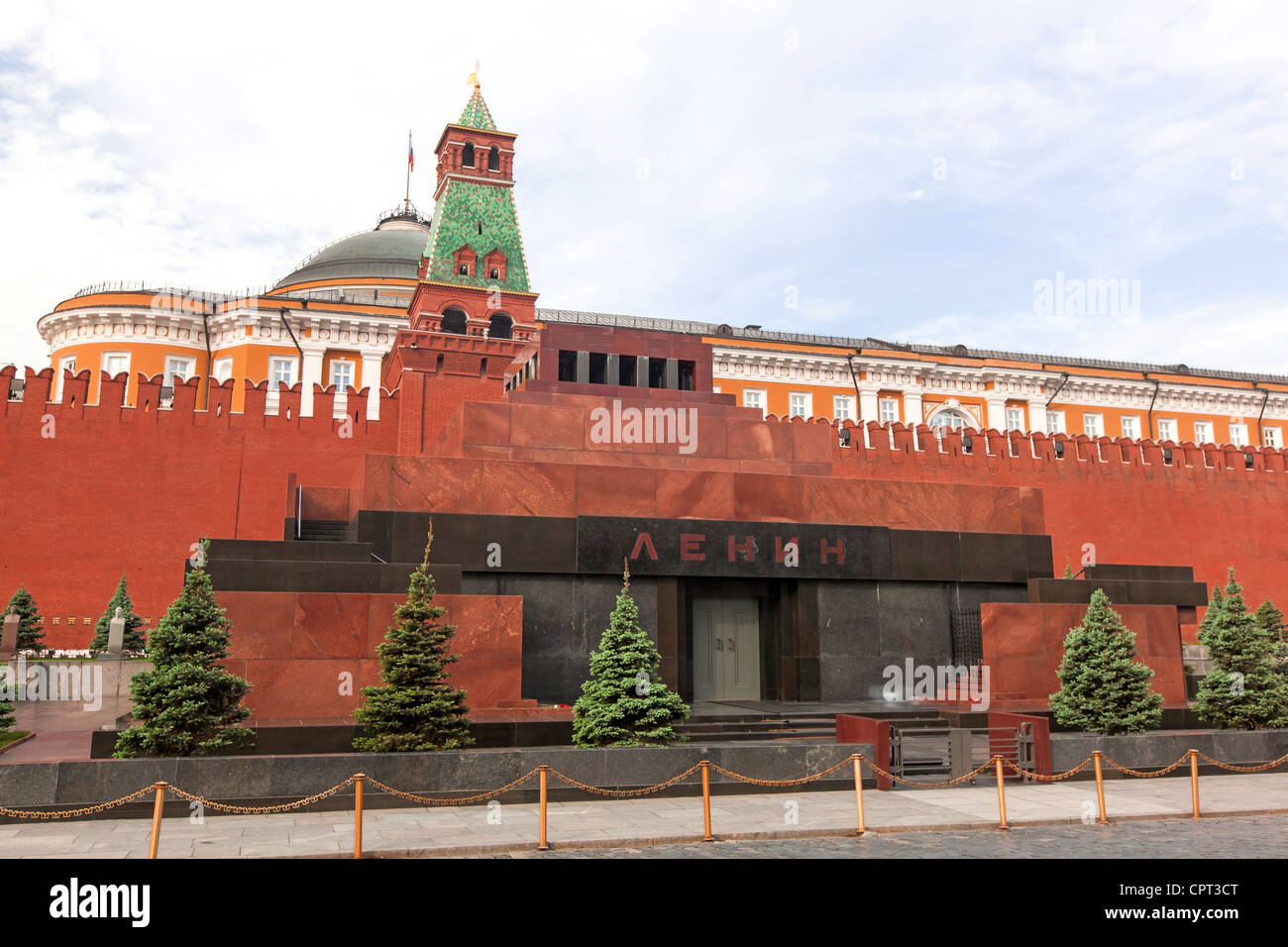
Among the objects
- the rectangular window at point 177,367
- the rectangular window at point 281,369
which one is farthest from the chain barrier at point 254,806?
the rectangular window at point 177,367

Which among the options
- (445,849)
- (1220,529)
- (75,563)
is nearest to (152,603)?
(75,563)

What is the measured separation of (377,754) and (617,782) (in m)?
2.51

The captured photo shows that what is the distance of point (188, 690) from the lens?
10258mm

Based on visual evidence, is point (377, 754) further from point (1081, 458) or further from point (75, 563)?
point (1081, 458)

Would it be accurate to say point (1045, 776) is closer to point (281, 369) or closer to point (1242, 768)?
point (1242, 768)

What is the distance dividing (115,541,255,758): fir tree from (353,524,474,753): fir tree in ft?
4.41

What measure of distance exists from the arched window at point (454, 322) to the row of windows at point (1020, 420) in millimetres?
14522

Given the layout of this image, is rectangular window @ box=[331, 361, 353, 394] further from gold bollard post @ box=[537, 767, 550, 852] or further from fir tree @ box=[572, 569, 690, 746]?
gold bollard post @ box=[537, 767, 550, 852]

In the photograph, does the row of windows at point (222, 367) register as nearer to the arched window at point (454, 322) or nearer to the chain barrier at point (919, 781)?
the arched window at point (454, 322)

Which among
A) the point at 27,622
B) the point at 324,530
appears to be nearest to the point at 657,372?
the point at 324,530

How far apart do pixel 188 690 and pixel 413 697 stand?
2.19 meters

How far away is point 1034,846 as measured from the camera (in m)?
8.88

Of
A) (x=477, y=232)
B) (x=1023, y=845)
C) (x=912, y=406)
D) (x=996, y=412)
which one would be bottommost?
(x=1023, y=845)

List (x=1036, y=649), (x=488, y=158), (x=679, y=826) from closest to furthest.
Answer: (x=679, y=826), (x=1036, y=649), (x=488, y=158)
